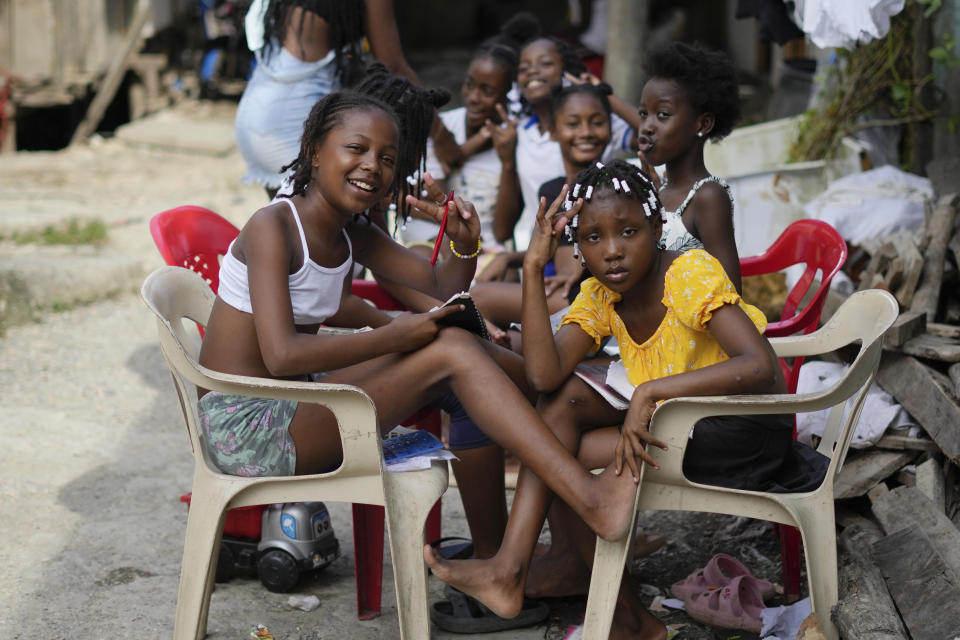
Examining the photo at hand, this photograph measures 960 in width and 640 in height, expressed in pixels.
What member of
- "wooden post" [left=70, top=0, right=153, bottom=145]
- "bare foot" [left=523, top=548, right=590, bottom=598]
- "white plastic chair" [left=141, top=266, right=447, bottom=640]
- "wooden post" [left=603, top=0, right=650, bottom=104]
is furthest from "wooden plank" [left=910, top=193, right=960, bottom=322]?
"wooden post" [left=70, top=0, right=153, bottom=145]

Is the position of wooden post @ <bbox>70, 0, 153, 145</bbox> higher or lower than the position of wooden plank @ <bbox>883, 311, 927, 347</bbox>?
lower

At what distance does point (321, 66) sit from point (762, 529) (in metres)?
2.32

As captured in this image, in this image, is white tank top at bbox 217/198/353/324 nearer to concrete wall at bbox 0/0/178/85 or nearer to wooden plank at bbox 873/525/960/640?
wooden plank at bbox 873/525/960/640

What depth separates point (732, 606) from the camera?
112 inches

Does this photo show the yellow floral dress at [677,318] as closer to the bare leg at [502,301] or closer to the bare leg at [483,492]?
the bare leg at [483,492]

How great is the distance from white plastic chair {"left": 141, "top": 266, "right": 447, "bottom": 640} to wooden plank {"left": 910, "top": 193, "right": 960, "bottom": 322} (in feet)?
6.63

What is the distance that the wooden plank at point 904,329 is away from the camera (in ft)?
11.2

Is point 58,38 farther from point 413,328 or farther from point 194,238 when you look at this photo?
point 413,328

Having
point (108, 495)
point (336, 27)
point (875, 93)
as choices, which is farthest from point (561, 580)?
point (875, 93)

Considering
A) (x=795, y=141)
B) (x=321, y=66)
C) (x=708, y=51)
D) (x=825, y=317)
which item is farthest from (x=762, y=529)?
(x=795, y=141)

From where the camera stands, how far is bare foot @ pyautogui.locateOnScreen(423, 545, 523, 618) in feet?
8.33

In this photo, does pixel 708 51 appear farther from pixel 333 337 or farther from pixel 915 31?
pixel 915 31

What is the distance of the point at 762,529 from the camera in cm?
352

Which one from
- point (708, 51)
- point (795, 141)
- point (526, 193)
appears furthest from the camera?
point (795, 141)
